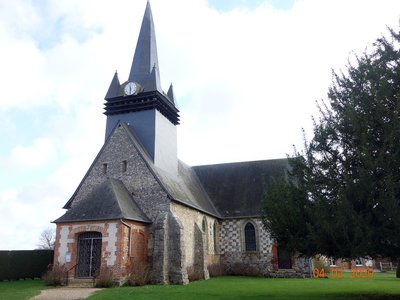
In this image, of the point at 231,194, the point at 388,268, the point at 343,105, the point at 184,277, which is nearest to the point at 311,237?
the point at 343,105

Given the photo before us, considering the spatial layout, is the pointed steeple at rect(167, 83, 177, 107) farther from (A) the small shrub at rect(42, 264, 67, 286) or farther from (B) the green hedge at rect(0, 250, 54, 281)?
(A) the small shrub at rect(42, 264, 67, 286)

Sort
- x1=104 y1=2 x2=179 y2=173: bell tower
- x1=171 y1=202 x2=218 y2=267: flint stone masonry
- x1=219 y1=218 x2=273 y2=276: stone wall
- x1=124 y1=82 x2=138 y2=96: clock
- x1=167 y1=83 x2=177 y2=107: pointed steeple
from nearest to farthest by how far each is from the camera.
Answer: x1=171 y1=202 x2=218 y2=267: flint stone masonry → x1=104 y1=2 x2=179 y2=173: bell tower → x1=124 y1=82 x2=138 y2=96: clock → x1=219 y1=218 x2=273 y2=276: stone wall → x1=167 y1=83 x2=177 y2=107: pointed steeple

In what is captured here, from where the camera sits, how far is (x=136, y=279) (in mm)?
17219

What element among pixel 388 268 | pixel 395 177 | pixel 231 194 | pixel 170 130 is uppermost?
pixel 170 130

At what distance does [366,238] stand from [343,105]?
15.1ft

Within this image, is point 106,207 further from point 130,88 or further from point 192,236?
point 130,88

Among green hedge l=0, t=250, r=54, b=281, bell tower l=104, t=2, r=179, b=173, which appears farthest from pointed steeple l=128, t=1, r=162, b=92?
green hedge l=0, t=250, r=54, b=281

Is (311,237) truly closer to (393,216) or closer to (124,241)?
(393,216)

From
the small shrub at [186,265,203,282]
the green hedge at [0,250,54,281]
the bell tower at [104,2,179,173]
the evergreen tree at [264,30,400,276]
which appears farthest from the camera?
the bell tower at [104,2,179,173]

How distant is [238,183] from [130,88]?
37.1 ft

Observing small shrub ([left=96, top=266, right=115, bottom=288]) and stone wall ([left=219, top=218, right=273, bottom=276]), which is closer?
small shrub ([left=96, top=266, right=115, bottom=288])

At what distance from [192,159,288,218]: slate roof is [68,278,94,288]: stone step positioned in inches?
481

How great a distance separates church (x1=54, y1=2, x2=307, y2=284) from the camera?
17844 mm

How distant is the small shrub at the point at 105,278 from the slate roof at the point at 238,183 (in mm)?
12040
